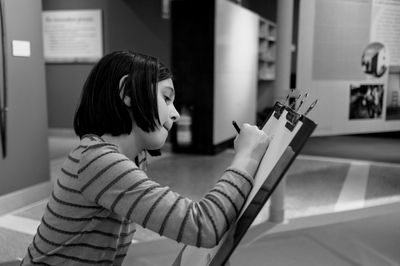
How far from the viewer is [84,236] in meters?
0.83

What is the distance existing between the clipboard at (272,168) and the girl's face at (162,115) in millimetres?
207

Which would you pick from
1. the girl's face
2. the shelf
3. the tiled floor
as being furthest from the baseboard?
the shelf

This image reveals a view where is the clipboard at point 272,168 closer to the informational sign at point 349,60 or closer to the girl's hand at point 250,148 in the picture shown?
the girl's hand at point 250,148

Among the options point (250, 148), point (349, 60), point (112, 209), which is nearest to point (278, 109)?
point (250, 148)

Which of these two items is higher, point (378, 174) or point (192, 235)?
point (192, 235)

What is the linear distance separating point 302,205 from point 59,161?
299cm

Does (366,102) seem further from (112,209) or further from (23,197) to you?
(23,197)

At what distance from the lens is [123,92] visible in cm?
77

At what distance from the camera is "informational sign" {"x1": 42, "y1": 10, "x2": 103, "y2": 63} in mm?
6102

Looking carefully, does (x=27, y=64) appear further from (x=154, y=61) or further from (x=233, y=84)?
(x=233, y=84)

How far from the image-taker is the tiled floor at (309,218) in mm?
1798

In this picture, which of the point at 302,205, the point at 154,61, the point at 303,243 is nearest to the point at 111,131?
the point at 154,61

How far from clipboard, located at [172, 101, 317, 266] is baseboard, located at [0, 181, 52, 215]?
271 cm

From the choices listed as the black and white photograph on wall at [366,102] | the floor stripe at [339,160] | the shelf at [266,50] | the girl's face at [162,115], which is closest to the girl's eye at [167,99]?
the girl's face at [162,115]
